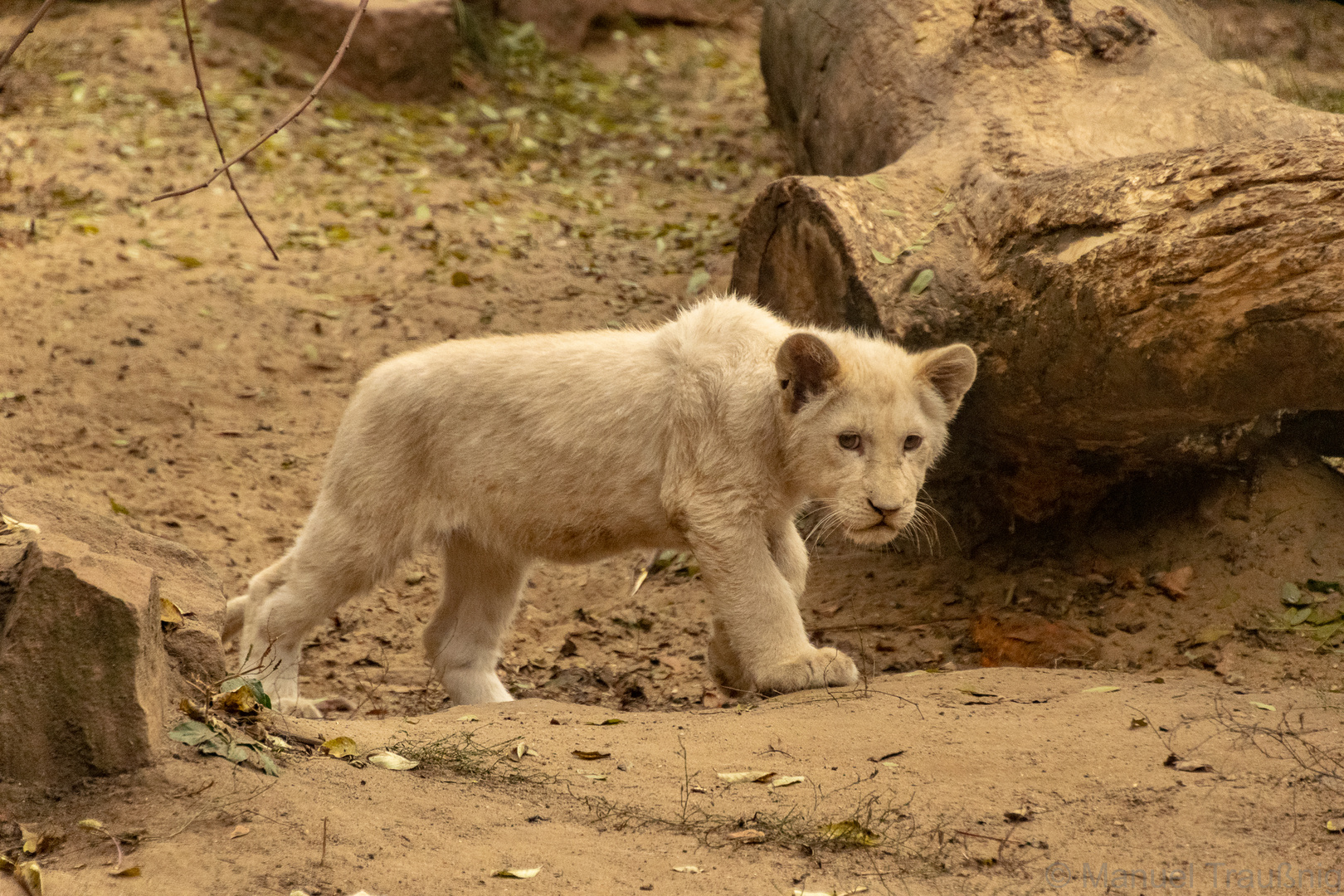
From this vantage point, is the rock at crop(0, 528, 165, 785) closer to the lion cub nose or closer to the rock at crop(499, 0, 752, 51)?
the lion cub nose

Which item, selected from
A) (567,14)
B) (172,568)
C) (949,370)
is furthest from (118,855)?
(567,14)

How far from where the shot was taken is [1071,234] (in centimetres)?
548

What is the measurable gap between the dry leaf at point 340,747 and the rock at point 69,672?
30.2 inches

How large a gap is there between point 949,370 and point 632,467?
1.56m

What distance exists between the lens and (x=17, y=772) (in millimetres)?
3230

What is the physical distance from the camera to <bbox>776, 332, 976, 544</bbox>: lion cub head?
5.15 m

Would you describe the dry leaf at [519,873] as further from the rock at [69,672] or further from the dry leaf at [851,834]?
the rock at [69,672]

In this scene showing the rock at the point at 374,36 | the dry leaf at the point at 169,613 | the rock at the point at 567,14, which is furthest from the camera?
the rock at the point at 567,14

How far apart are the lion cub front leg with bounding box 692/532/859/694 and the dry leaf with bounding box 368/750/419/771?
1746mm

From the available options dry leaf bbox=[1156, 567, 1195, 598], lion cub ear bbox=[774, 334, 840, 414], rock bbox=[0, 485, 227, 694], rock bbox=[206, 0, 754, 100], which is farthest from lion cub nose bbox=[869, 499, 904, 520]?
rock bbox=[206, 0, 754, 100]

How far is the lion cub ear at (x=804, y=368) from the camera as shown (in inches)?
201

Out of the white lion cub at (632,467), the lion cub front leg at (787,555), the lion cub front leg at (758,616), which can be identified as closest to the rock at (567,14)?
the white lion cub at (632,467)

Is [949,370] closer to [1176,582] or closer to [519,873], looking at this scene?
[1176,582]

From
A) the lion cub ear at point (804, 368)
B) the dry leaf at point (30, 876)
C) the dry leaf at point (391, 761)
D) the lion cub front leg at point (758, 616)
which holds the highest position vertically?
the lion cub ear at point (804, 368)
